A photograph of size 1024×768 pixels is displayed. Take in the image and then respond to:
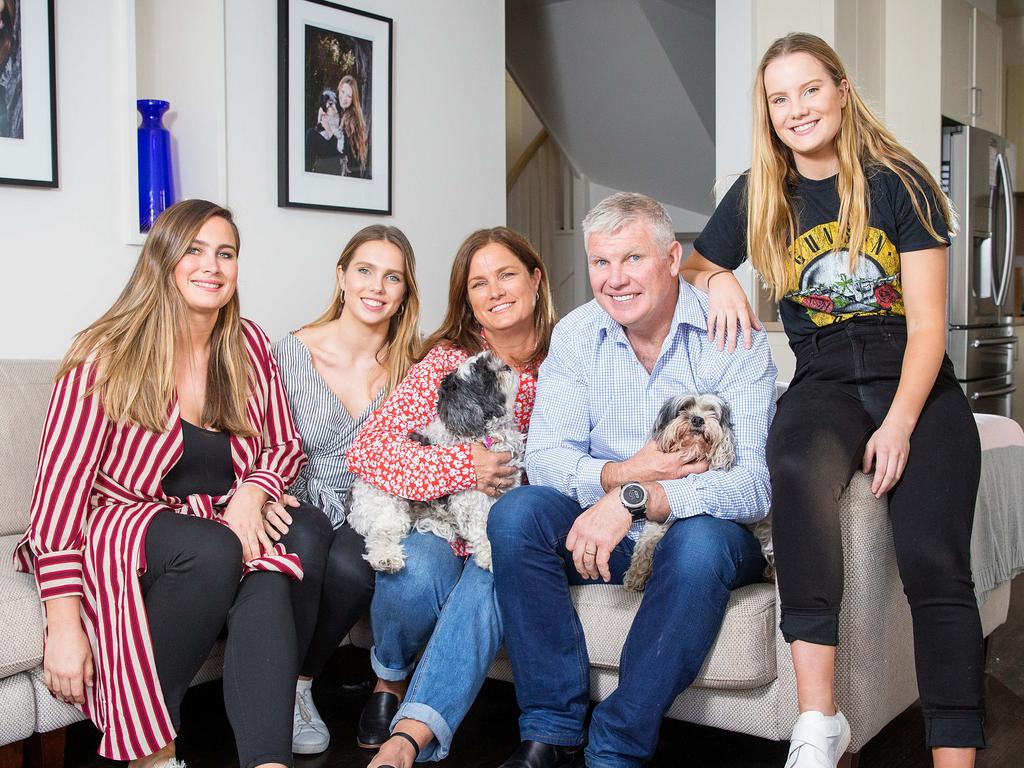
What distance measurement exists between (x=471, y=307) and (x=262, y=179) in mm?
1177

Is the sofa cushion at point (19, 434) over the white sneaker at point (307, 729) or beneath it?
over

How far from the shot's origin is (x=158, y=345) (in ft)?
6.45

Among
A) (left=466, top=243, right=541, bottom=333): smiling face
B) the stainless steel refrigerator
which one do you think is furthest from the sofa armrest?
the stainless steel refrigerator

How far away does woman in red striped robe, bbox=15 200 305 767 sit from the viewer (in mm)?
1740

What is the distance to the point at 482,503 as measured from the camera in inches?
84.1

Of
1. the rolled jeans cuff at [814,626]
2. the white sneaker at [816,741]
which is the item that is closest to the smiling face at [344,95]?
the rolled jeans cuff at [814,626]

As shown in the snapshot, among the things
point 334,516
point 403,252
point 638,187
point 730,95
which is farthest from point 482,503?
point 638,187

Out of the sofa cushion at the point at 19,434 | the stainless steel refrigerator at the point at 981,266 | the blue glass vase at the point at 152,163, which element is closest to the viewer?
the sofa cushion at the point at 19,434

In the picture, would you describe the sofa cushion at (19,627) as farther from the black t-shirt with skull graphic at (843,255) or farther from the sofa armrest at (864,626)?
the black t-shirt with skull graphic at (843,255)

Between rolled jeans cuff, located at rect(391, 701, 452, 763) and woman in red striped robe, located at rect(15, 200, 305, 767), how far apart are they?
25 centimetres

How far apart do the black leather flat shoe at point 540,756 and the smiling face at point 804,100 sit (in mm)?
1232

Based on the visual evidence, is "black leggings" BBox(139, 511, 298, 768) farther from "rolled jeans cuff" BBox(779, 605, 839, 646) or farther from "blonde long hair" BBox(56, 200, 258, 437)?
"rolled jeans cuff" BBox(779, 605, 839, 646)

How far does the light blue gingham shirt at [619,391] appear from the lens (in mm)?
1989

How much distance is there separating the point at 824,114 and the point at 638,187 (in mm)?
4775
